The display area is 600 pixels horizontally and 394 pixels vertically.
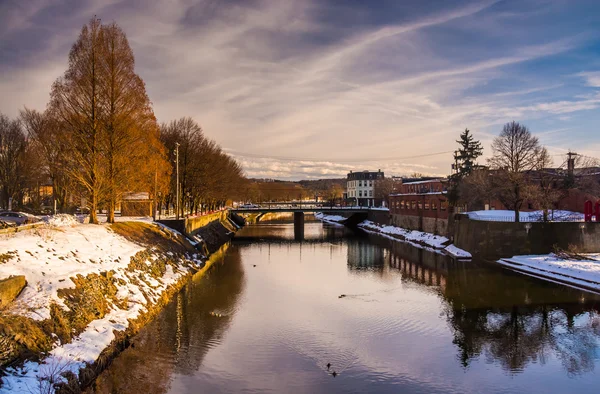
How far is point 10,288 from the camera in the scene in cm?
1402

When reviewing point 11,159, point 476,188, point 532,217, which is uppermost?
point 11,159

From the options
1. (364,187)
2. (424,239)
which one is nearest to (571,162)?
(424,239)

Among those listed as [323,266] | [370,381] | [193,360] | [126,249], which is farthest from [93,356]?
[323,266]

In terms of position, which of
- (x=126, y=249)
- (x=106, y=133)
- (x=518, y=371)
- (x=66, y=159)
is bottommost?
(x=518, y=371)

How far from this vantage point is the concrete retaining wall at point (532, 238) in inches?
1554

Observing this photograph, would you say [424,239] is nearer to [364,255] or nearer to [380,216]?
[364,255]

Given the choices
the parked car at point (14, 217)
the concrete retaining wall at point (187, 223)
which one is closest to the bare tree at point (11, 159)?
the parked car at point (14, 217)

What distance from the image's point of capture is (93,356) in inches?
563

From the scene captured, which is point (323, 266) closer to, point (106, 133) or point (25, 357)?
point (106, 133)

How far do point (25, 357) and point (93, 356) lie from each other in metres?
2.66

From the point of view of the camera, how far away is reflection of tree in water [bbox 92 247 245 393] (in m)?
14.0

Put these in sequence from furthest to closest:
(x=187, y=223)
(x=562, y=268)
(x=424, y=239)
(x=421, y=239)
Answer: (x=421, y=239)
(x=424, y=239)
(x=187, y=223)
(x=562, y=268)

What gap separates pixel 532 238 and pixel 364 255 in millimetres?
16588

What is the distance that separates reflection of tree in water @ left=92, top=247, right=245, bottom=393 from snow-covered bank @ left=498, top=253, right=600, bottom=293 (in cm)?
2310
